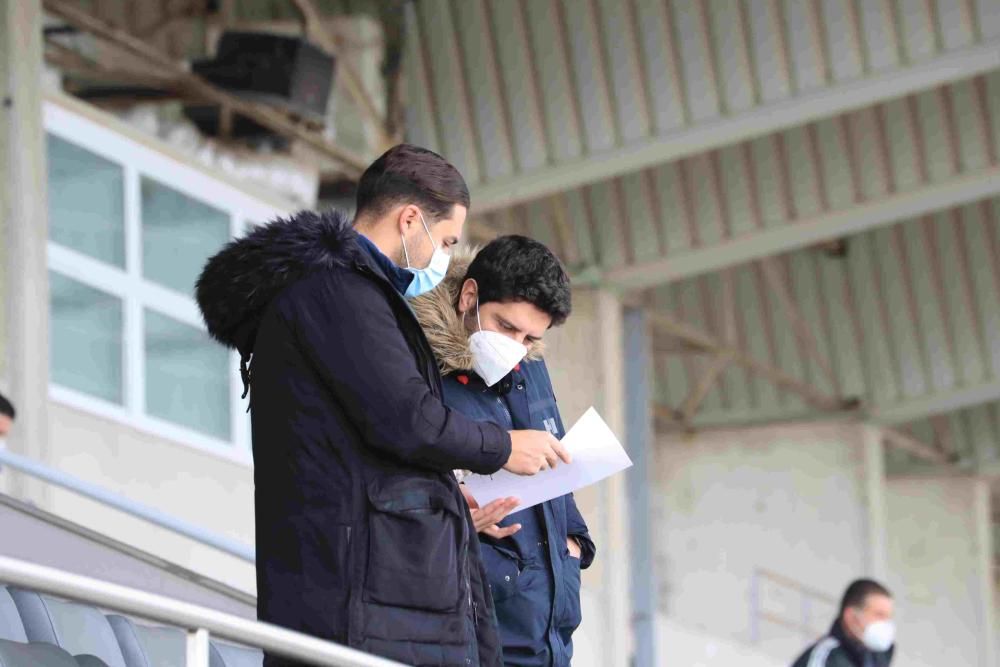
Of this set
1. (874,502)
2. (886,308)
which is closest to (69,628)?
(886,308)

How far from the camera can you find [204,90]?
516 inches

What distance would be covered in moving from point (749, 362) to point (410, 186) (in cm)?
1772

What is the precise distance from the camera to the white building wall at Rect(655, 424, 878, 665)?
884 inches

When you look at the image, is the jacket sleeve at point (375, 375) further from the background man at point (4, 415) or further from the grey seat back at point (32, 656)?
the background man at point (4, 415)

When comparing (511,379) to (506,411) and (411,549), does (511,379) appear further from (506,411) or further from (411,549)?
(411,549)

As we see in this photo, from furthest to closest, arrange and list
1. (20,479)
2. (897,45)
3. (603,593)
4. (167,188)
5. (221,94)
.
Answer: (603,593)
(897,45)
(221,94)
(167,188)
(20,479)

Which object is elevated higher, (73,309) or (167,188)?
(167,188)

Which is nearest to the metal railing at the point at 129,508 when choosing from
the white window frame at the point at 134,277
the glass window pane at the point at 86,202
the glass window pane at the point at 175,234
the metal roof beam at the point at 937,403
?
the white window frame at the point at 134,277

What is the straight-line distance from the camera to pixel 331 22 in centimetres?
1484

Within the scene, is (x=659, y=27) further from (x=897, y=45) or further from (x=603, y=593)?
(x=603, y=593)

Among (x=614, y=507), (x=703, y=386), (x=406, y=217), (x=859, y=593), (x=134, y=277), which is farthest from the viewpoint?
(x=703, y=386)

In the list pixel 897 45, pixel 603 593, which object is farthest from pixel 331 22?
pixel 603 593

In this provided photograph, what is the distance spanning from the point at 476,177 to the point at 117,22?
125 inches

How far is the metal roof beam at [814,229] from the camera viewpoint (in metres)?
17.0
